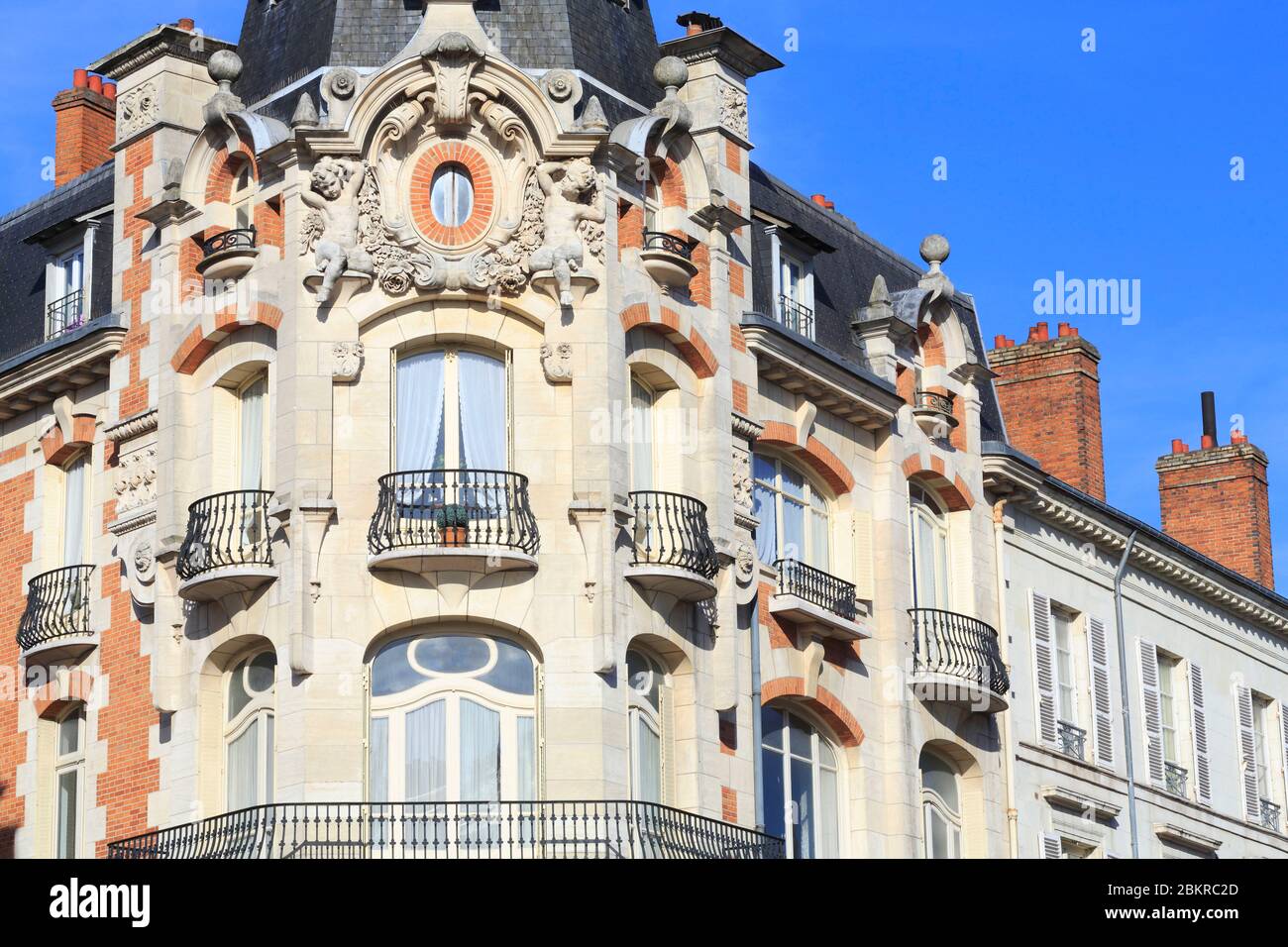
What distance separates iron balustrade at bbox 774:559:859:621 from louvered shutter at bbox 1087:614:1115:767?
5.64 metres

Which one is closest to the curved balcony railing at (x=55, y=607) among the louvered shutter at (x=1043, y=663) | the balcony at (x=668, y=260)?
the balcony at (x=668, y=260)

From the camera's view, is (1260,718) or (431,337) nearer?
(431,337)

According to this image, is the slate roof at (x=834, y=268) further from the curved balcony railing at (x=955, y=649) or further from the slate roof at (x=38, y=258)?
the slate roof at (x=38, y=258)

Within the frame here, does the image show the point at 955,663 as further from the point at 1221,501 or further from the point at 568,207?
the point at 1221,501

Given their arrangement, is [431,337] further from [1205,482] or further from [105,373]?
[1205,482]

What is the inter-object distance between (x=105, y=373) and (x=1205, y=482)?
1857 centimetres

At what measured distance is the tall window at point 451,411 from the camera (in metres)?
30.2

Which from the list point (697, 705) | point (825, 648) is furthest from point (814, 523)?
point (697, 705)

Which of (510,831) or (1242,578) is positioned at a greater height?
(1242,578)

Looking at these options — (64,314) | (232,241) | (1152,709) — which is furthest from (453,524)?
(1152,709)

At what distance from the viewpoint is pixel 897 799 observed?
33844 millimetres

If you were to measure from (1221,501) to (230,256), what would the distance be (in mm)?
19089

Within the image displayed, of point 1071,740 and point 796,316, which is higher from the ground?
point 796,316

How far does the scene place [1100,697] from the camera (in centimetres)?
3853
